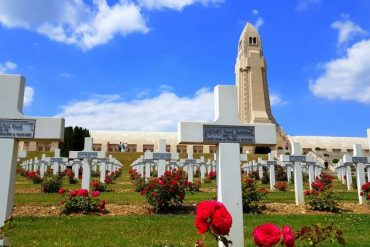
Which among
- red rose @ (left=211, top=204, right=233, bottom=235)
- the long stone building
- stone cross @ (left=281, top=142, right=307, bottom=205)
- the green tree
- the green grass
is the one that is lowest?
the green grass

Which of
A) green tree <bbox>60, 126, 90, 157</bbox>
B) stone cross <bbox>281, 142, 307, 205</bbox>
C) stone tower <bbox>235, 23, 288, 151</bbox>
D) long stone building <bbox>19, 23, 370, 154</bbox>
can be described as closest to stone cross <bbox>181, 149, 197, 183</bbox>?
stone cross <bbox>281, 142, 307, 205</bbox>

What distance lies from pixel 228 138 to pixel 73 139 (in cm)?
4611

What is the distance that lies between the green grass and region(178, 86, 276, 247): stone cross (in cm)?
113

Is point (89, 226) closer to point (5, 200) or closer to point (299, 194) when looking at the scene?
point (5, 200)

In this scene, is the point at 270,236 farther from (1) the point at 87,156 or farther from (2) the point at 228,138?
(1) the point at 87,156

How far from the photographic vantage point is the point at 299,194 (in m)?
13.1

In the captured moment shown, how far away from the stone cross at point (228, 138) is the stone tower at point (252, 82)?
5600 cm

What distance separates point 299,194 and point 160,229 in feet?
22.0

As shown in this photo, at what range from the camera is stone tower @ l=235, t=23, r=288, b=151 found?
6355 centimetres

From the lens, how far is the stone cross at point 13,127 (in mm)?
5758

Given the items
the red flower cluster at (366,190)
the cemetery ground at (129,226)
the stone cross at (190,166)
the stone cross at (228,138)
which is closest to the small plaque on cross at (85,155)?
the cemetery ground at (129,226)

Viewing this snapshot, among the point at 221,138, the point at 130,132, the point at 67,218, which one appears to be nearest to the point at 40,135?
the point at 221,138

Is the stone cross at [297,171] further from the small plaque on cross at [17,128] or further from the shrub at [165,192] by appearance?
the small plaque on cross at [17,128]

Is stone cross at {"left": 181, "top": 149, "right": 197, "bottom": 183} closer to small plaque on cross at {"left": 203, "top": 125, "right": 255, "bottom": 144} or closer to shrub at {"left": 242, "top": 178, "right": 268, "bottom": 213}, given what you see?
shrub at {"left": 242, "top": 178, "right": 268, "bottom": 213}
